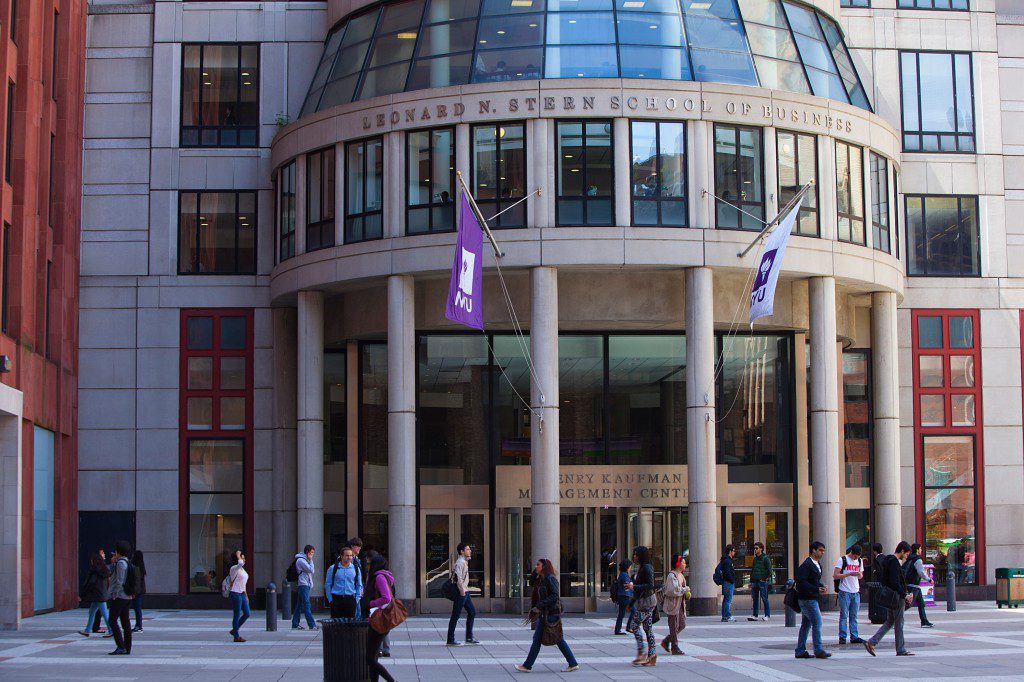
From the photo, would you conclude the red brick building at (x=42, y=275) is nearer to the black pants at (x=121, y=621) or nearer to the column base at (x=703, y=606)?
the black pants at (x=121, y=621)

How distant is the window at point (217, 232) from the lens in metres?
38.3

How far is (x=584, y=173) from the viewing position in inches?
1293

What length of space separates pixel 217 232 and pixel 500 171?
31.8 ft

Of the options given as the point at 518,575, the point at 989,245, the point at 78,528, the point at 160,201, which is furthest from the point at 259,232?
the point at 989,245

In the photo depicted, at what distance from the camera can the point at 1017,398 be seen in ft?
127

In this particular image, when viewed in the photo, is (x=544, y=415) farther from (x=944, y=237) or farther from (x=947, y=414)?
(x=944, y=237)

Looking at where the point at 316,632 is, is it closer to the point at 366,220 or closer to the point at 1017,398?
the point at 366,220

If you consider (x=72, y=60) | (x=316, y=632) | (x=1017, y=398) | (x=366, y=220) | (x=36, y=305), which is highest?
(x=72, y=60)

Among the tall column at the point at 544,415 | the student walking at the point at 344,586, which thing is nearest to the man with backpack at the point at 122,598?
the student walking at the point at 344,586

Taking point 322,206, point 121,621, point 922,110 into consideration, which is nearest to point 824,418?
point 922,110

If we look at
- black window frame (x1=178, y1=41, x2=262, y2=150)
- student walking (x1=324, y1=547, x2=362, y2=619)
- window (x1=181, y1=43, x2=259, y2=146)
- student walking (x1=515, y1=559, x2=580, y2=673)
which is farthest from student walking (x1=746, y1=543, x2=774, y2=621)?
window (x1=181, y1=43, x2=259, y2=146)

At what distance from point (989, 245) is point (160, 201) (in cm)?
2355

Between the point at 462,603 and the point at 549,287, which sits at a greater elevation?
the point at 549,287

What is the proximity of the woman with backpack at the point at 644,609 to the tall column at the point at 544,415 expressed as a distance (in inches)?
Result: 353
